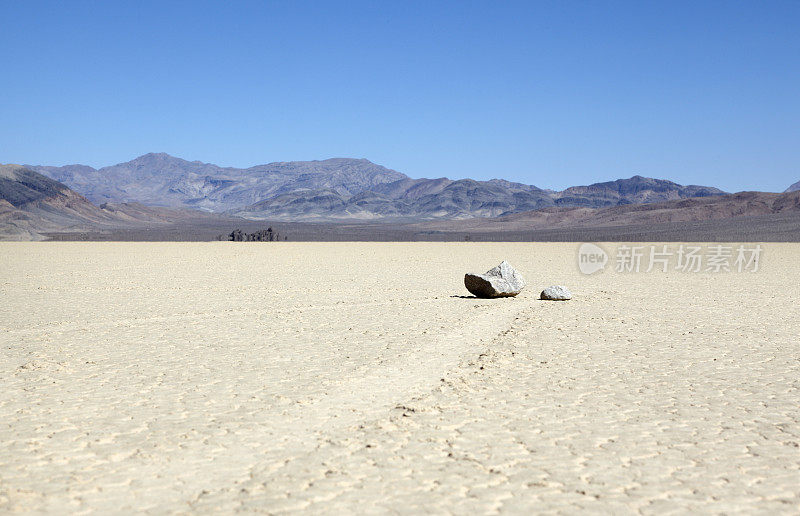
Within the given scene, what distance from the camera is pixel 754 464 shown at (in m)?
4.64

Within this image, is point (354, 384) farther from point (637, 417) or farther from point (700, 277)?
point (700, 277)

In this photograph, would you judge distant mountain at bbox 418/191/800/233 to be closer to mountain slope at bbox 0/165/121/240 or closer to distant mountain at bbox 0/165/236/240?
distant mountain at bbox 0/165/236/240

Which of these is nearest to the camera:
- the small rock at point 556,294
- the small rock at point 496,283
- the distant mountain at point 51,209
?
the small rock at point 556,294

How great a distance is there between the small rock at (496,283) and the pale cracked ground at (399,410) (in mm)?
1675

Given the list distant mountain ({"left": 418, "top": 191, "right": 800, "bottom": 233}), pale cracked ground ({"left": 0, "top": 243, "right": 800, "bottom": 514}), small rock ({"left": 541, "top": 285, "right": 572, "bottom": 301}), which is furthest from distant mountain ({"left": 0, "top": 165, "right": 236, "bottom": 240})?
pale cracked ground ({"left": 0, "top": 243, "right": 800, "bottom": 514})

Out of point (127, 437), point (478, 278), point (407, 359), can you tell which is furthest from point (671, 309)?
point (127, 437)

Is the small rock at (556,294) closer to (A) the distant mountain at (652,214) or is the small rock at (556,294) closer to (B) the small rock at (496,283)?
(B) the small rock at (496,283)

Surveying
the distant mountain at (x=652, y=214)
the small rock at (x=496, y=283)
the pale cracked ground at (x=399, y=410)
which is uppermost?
the distant mountain at (x=652, y=214)

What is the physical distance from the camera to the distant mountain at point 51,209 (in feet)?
319

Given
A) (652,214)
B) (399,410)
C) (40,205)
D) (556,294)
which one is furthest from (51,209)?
(399,410)

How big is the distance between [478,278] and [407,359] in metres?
6.76

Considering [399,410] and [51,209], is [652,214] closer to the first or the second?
[51,209]

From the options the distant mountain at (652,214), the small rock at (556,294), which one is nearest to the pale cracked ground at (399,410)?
the small rock at (556,294)

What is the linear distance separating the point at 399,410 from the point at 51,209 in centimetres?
12143
